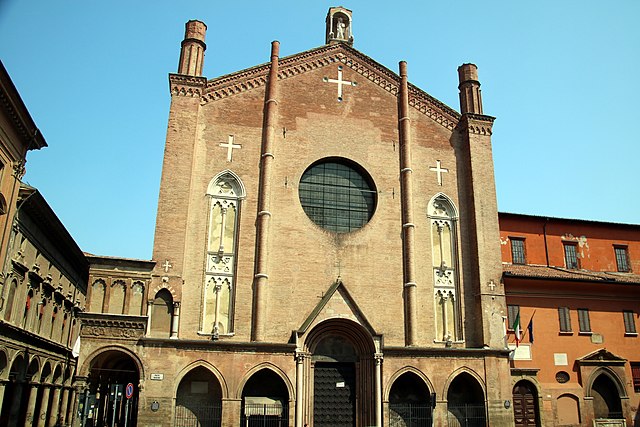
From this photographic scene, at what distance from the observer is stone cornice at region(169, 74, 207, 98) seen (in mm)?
23847

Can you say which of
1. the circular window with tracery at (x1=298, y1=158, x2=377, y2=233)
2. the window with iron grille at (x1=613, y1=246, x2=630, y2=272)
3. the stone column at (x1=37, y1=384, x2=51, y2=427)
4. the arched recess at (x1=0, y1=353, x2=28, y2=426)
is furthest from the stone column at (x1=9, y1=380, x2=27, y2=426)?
the window with iron grille at (x1=613, y1=246, x2=630, y2=272)

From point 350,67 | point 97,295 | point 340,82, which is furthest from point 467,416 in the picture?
point 350,67

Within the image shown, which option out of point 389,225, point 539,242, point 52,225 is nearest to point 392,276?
point 389,225

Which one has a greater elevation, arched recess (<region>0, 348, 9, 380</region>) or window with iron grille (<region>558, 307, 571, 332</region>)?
window with iron grille (<region>558, 307, 571, 332</region>)

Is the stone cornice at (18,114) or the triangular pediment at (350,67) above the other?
the triangular pediment at (350,67)

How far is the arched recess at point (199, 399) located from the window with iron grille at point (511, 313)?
12957mm

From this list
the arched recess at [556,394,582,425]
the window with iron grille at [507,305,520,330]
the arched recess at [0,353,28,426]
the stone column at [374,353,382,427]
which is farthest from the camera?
the window with iron grille at [507,305,520,330]

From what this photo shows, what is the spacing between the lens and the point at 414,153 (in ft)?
85.3

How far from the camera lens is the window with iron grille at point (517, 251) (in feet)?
93.1

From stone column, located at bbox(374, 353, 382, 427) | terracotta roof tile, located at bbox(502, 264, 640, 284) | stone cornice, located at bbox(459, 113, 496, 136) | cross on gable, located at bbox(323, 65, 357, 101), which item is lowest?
stone column, located at bbox(374, 353, 382, 427)

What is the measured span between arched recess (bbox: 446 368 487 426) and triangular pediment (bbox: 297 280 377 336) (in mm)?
4322

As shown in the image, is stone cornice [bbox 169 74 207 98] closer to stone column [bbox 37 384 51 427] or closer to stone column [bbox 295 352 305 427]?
stone column [bbox 295 352 305 427]

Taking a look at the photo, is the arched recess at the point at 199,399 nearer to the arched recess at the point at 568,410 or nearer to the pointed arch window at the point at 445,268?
the pointed arch window at the point at 445,268

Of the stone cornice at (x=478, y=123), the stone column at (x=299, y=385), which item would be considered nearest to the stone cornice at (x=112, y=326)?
the stone column at (x=299, y=385)
